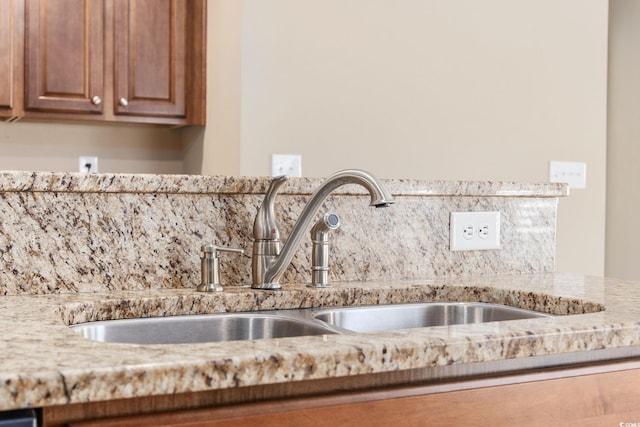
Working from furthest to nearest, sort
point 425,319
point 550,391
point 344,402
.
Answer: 1. point 425,319
2. point 550,391
3. point 344,402

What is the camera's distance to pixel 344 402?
85 centimetres

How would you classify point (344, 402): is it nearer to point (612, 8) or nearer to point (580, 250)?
point (580, 250)

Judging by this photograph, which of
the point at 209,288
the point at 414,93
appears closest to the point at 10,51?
the point at 414,93

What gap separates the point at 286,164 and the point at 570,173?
1.27 metres

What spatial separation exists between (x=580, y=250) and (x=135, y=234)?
7.72 feet

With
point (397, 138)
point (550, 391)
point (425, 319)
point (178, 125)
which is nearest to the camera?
point (550, 391)

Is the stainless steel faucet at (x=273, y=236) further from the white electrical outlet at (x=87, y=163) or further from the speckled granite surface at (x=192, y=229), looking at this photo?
the white electrical outlet at (x=87, y=163)

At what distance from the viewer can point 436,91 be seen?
116 inches

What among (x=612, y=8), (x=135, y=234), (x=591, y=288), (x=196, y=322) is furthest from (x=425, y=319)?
(x=612, y=8)

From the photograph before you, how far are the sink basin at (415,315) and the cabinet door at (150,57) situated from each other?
2.15m

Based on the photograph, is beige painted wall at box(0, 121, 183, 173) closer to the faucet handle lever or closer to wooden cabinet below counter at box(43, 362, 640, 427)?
the faucet handle lever

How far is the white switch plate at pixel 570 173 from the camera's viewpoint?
3.11 metres

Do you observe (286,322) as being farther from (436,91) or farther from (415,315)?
(436,91)

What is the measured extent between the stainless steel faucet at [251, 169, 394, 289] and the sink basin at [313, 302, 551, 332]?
0.11 m
